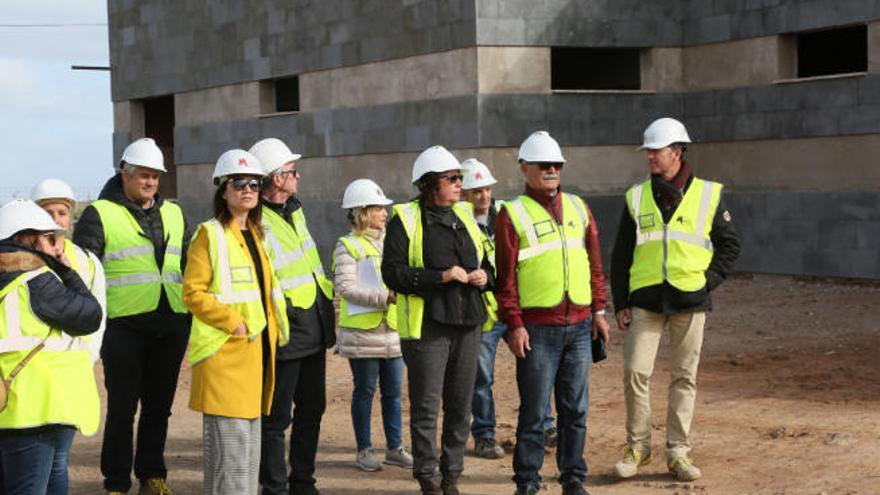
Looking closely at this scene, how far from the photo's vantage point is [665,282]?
26.8 feet

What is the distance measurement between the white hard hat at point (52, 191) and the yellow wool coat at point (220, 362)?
1.08 metres

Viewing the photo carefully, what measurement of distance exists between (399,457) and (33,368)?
3506mm

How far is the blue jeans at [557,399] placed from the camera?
24.7ft

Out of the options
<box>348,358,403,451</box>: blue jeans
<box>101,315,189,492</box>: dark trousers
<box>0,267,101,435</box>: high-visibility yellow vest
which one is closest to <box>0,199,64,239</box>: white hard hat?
<box>0,267,101,435</box>: high-visibility yellow vest

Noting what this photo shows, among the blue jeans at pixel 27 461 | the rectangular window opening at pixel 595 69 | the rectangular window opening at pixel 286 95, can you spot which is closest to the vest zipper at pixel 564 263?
the blue jeans at pixel 27 461

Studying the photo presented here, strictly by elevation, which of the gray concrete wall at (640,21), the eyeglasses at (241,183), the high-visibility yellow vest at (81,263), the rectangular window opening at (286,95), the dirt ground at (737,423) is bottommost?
the dirt ground at (737,423)

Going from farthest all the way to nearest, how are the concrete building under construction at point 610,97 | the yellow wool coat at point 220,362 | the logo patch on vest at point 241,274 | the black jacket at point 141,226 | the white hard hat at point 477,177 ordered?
1. the concrete building under construction at point 610,97
2. the white hard hat at point 477,177
3. the black jacket at point 141,226
4. the logo patch on vest at point 241,274
5. the yellow wool coat at point 220,362

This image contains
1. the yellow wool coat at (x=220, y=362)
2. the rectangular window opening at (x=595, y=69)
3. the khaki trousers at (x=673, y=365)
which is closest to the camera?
the yellow wool coat at (x=220, y=362)

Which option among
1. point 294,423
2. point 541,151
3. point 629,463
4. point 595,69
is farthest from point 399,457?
point 595,69

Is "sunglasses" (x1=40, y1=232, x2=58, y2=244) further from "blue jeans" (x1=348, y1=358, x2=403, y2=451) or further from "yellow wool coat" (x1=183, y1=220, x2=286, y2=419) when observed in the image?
"blue jeans" (x1=348, y1=358, x2=403, y2=451)

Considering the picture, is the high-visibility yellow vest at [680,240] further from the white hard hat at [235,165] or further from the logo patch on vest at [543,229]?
the white hard hat at [235,165]

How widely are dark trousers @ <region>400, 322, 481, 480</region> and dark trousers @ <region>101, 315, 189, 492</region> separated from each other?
4.79 ft

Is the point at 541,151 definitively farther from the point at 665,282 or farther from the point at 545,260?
the point at 665,282

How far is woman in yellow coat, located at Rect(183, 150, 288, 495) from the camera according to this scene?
6.61 meters
